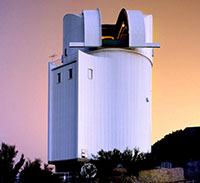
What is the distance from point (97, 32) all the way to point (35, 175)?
1390 cm

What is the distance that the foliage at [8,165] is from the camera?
989 inches

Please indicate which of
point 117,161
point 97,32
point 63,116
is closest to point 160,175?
point 117,161

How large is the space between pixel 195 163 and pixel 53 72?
35.6ft

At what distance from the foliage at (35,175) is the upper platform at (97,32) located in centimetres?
1236

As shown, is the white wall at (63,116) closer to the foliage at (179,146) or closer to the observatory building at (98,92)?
the observatory building at (98,92)

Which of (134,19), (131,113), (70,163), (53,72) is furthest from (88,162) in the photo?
(134,19)

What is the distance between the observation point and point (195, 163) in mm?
→ 37219

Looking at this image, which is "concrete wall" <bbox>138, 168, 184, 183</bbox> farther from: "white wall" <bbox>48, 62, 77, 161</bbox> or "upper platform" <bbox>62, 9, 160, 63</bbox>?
"upper platform" <bbox>62, 9, 160, 63</bbox>

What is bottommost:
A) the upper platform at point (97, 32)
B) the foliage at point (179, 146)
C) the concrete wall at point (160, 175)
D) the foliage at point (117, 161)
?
the concrete wall at point (160, 175)

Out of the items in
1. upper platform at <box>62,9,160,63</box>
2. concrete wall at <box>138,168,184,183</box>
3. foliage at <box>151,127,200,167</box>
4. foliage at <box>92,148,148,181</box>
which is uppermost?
upper platform at <box>62,9,160,63</box>

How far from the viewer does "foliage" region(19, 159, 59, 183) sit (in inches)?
993

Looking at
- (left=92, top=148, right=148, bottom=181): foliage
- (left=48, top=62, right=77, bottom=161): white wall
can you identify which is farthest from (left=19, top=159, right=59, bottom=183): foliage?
(left=48, top=62, right=77, bottom=161): white wall

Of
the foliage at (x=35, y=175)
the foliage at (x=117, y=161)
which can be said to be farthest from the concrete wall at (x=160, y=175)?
the foliage at (x=35, y=175)

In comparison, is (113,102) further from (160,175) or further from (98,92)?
(160,175)
